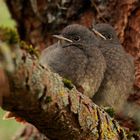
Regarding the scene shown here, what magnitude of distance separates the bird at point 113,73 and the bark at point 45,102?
3.80ft

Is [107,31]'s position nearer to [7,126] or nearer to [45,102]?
[7,126]

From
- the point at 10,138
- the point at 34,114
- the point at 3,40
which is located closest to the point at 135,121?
the point at 10,138

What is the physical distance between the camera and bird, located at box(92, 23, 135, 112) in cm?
394

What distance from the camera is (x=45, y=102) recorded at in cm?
199

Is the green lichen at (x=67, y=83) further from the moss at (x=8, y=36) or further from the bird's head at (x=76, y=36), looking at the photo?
the bird's head at (x=76, y=36)

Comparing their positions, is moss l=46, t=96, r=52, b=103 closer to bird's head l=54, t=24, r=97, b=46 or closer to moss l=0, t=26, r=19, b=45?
moss l=0, t=26, r=19, b=45

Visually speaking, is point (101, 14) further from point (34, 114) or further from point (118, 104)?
point (34, 114)

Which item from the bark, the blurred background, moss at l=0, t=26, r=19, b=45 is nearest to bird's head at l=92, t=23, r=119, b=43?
the blurred background

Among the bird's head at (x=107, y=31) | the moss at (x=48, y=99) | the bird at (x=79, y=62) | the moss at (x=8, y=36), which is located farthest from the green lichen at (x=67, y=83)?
the bird's head at (x=107, y=31)

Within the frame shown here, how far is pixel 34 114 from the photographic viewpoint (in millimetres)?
2031

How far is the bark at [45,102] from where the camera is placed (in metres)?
1.63

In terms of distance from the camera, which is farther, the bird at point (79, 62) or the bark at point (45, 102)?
the bird at point (79, 62)

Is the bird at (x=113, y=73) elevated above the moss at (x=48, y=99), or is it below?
below

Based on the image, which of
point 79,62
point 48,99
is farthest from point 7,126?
point 48,99
